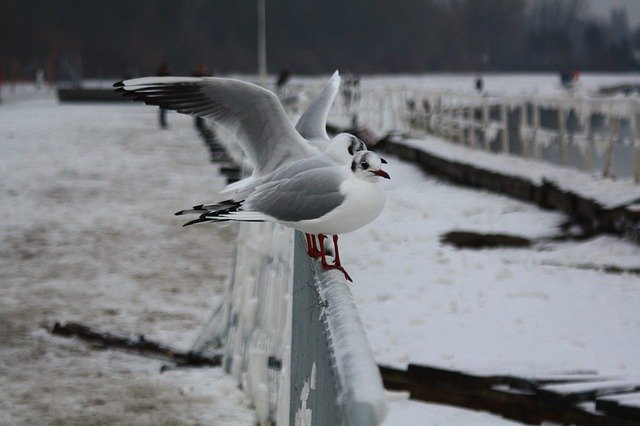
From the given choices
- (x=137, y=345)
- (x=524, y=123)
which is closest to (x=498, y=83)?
(x=524, y=123)

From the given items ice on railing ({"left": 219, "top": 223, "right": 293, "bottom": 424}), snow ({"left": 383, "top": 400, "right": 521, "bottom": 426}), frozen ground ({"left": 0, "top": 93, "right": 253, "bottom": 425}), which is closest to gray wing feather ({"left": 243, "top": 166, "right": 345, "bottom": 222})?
ice on railing ({"left": 219, "top": 223, "right": 293, "bottom": 424})

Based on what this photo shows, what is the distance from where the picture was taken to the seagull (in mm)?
3398

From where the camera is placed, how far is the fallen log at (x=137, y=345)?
6809mm

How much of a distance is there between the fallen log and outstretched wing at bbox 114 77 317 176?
8.99 feet

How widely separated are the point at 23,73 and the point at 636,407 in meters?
87.0

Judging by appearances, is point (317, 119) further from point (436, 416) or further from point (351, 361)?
point (351, 361)

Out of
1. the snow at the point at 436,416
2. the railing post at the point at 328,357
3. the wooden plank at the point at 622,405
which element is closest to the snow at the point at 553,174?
the snow at the point at 436,416

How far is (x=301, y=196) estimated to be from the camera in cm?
364

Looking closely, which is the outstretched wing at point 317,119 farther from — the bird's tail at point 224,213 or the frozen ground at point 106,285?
the frozen ground at point 106,285

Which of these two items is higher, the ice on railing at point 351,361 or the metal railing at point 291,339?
the ice on railing at point 351,361

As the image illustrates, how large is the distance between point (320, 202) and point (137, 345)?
3844 millimetres

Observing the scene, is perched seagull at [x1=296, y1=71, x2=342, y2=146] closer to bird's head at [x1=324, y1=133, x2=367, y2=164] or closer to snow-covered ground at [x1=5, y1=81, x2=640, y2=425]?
snow-covered ground at [x1=5, y1=81, x2=640, y2=425]

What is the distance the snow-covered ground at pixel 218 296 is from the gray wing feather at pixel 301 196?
111cm

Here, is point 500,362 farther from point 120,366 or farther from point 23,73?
point 23,73
